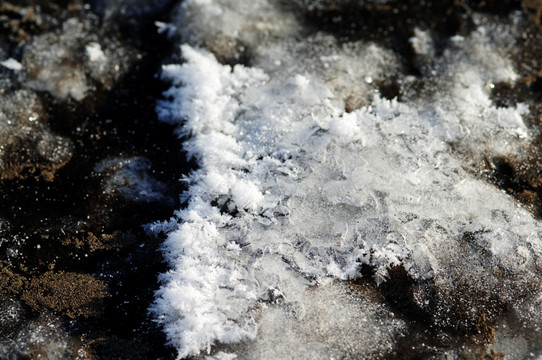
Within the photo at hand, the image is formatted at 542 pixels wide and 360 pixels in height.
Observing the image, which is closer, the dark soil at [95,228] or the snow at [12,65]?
the dark soil at [95,228]

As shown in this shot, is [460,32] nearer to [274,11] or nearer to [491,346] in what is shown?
[274,11]

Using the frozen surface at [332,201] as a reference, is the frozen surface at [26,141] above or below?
below

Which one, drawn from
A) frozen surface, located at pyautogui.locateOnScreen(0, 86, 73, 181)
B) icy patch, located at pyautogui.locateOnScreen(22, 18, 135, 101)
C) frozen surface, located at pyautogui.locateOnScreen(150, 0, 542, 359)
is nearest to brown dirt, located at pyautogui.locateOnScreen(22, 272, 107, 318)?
frozen surface, located at pyautogui.locateOnScreen(150, 0, 542, 359)

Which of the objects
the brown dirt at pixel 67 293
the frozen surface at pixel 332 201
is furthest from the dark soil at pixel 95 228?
the frozen surface at pixel 332 201

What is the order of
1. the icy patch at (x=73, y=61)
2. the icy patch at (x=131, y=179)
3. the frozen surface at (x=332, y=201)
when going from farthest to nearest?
the icy patch at (x=73, y=61) < the icy patch at (x=131, y=179) < the frozen surface at (x=332, y=201)

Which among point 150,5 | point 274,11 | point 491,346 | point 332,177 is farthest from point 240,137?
point 491,346

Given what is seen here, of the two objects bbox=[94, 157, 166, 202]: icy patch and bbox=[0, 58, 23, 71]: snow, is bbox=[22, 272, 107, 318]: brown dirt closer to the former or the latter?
bbox=[94, 157, 166, 202]: icy patch

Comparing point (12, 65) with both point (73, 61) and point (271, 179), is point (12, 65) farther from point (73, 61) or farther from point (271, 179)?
point (271, 179)

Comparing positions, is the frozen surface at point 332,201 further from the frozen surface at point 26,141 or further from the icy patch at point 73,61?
the frozen surface at point 26,141

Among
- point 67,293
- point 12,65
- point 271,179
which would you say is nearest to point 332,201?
point 271,179
